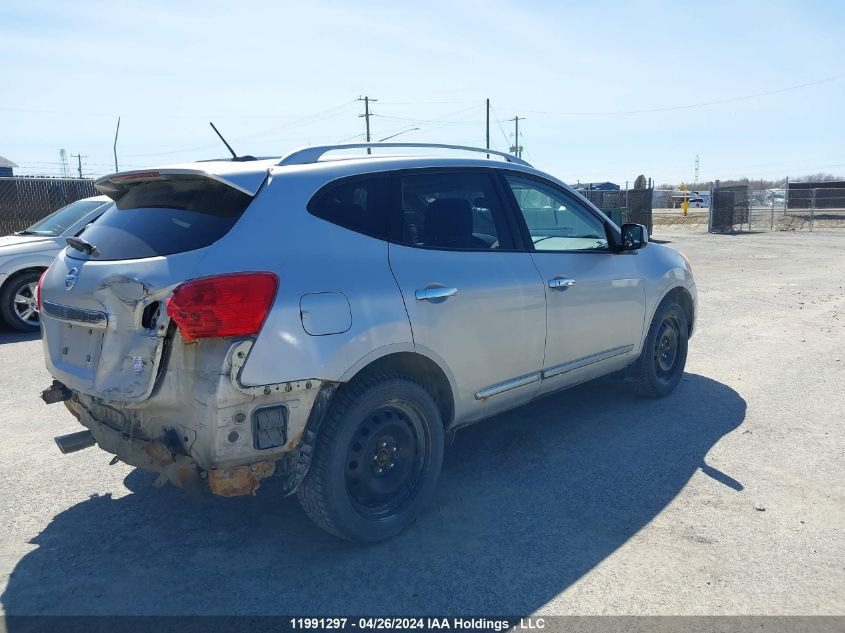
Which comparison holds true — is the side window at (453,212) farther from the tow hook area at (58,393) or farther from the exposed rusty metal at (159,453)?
the tow hook area at (58,393)

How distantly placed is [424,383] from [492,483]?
0.91 metres

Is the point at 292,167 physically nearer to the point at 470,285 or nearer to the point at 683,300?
the point at 470,285

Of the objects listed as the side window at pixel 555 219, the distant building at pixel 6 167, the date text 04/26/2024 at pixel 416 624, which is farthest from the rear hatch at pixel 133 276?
the distant building at pixel 6 167

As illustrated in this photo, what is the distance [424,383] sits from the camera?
3707 mm

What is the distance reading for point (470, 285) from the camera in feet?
12.4

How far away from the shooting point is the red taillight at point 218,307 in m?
2.84

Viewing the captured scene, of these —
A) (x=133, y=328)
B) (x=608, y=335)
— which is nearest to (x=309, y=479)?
(x=133, y=328)

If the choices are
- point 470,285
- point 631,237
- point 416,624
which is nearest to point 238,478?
point 416,624

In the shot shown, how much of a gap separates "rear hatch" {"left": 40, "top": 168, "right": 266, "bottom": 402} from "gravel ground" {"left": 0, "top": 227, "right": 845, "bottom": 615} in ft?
2.85

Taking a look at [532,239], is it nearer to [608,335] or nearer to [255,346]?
[608,335]

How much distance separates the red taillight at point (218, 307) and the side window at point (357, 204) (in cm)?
59

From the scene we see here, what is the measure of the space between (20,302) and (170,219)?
6854mm

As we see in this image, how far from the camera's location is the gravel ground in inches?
119

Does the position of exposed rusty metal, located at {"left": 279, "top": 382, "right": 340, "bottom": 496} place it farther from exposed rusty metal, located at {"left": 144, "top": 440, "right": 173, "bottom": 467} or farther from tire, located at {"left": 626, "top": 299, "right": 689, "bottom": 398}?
tire, located at {"left": 626, "top": 299, "right": 689, "bottom": 398}
